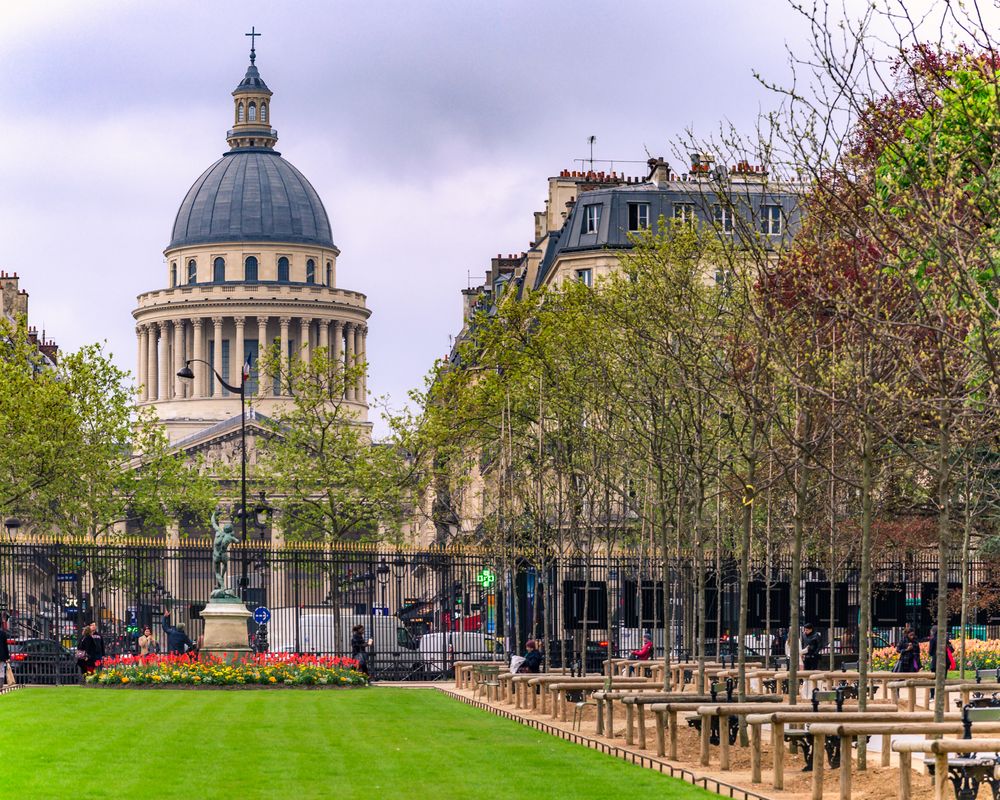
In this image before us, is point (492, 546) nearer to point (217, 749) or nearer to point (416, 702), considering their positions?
point (416, 702)

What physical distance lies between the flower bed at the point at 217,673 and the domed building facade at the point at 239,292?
10848 centimetres

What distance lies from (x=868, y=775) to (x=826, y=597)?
2513 cm

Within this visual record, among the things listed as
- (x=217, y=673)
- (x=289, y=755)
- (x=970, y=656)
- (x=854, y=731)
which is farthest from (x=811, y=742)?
(x=970, y=656)

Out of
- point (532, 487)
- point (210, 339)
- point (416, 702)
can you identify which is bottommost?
point (416, 702)

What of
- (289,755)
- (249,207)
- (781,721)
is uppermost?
(249,207)

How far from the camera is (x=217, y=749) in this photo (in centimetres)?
2347

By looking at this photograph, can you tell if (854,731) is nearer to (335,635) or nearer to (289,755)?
(289,755)

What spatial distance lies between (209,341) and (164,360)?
12.1 ft

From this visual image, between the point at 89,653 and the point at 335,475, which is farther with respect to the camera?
the point at 335,475

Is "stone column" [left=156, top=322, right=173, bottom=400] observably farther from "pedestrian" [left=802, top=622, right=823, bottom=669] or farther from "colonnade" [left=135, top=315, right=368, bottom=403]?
"pedestrian" [left=802, top=622, right=823, bottom=669]

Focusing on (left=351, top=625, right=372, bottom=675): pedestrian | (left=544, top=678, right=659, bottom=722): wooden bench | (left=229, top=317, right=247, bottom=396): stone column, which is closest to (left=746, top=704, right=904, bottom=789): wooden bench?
(left=544, top=678, right=659, bottom=722): wooden bench

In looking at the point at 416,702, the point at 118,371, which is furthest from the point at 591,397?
the point at 118,371

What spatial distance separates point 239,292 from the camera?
514ft

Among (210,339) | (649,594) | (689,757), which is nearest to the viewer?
(689,757)
